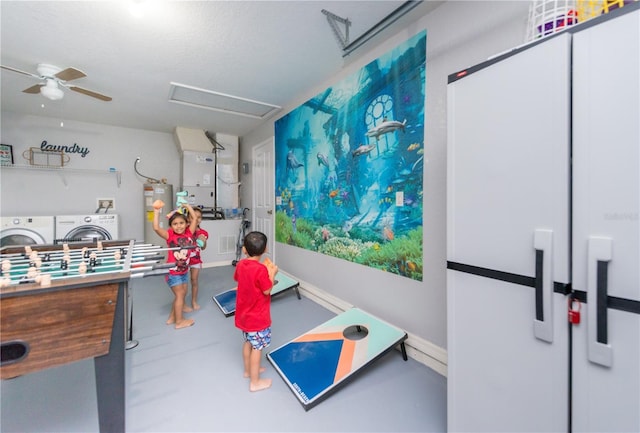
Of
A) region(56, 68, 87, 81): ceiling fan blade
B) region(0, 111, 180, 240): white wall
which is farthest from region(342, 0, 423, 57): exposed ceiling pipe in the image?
region(0, 111, 180, 240): white wall

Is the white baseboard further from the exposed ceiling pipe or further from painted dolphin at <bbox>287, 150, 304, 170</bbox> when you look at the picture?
painted dolphin at <bbox>287, 150, 304, 170</bbox>

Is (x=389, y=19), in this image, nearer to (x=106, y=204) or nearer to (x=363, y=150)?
(x=363, y=150)

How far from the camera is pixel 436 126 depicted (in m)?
1.94

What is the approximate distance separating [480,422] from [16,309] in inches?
77.0

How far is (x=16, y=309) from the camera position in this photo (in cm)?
102

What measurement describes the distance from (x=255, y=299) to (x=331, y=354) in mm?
A: 742

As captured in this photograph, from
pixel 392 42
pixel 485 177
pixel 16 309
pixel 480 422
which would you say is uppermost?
pixel 392 42

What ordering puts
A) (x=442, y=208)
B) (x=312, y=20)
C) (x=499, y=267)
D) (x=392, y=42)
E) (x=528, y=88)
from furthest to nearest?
(x=392, y=42) < (x=312, y=20) < (x=442, y=208) < (x=499, y=267) < (x=528, y=88)

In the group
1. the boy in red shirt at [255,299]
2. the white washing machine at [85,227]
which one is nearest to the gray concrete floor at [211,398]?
the boy in red shirt at [255,299]

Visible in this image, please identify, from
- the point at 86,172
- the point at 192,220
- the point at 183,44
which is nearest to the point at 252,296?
the point at 192,220

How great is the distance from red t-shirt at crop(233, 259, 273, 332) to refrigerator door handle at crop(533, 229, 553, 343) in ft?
4.37

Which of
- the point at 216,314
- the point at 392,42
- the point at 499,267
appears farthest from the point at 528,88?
the point at 216,314

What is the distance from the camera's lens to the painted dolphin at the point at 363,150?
2.50m

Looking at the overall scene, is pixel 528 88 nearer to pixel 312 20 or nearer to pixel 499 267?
pixel 499 267
